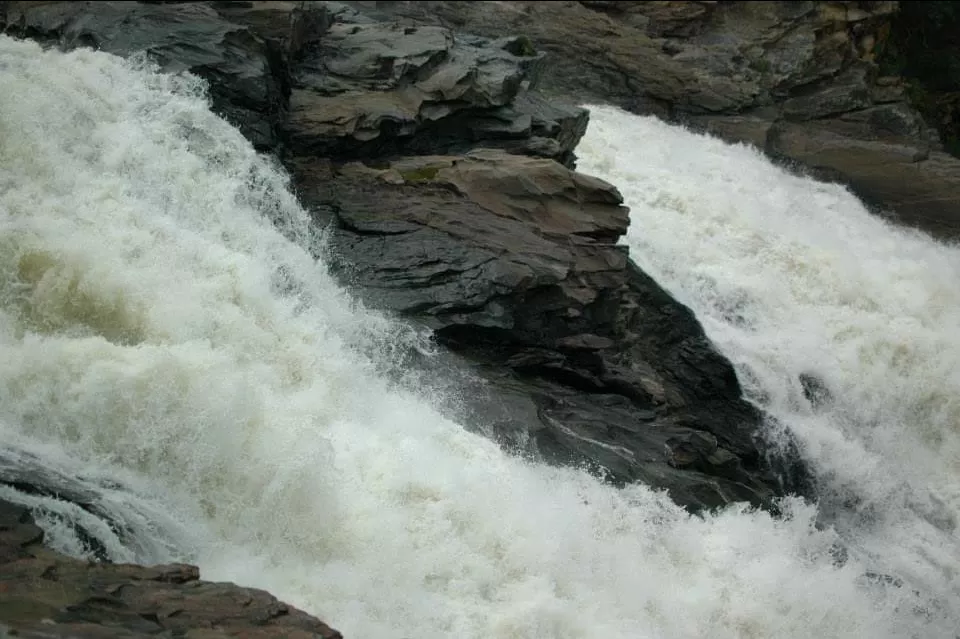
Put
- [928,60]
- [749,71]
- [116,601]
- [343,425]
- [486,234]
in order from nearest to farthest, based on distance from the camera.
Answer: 1. [116,601]
2. [343,425]
3. [486,234]
4. [749,71]
5. [928,60]

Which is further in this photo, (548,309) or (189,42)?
(189,42)

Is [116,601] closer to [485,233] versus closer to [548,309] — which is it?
[548,309]

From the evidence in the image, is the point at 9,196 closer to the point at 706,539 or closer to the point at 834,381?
the point at 706,539

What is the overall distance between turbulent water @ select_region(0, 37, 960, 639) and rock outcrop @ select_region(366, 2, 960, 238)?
6.34m

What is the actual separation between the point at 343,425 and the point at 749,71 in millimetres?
16981

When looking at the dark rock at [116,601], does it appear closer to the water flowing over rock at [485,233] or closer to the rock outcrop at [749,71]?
the water flowing over rock at [485,233]

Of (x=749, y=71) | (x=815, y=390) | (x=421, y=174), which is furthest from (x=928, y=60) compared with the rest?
(x=421, y=174)

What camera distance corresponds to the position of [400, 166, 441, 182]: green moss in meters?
14.9

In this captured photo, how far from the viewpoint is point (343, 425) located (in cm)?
1102

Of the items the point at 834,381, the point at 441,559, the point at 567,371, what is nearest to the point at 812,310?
the point at 834,381

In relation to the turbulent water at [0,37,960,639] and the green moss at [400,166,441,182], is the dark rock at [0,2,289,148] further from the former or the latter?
the green moss at [400,166,441,182]

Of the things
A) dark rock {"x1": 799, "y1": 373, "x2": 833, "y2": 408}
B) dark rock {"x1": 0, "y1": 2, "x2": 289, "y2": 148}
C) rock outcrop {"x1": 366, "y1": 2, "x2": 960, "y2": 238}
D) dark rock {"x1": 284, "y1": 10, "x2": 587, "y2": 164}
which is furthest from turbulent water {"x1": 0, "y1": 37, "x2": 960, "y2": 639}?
rock outcrop {"x1": 366, "y1": 2, "x2": 960, "y2": 238}

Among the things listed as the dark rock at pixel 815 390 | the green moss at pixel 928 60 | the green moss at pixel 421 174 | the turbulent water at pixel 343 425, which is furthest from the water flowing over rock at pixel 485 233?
the green moss at pixel 928 60

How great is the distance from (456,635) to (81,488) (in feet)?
10.1
